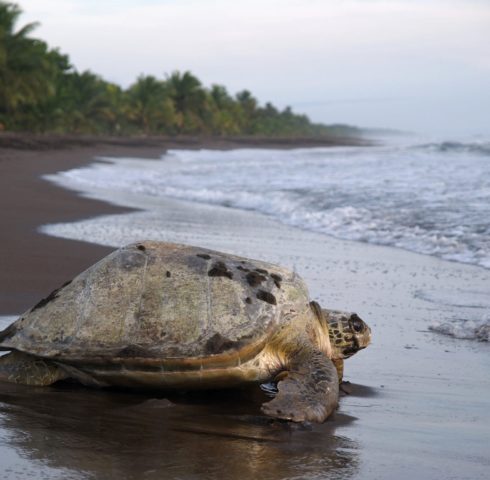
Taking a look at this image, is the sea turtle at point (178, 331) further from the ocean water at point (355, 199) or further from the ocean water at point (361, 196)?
the ocean water at point (361, 196)

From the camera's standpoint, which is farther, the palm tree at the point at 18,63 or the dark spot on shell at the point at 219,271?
the palm tree at the point at 18,63

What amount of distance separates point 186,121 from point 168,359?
66267 mm

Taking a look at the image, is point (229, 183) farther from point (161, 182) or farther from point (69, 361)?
point (69, 361)

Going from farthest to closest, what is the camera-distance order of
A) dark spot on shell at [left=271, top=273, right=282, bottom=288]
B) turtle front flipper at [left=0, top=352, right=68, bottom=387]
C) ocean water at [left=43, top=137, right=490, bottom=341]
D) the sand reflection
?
ocean water at [left=43, top=137, right=490, bottom=341] → dark spot on shell at [left=271, top=273, right=282, bottom=288] → turtle front flipper at [left=0, top=352, right=68, bottom=387] → the sand reflection

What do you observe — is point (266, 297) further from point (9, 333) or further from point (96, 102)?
point (96, 102)

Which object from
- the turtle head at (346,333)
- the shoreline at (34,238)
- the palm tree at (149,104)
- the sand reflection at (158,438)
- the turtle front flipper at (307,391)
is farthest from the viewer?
the palm tree at (149,104)

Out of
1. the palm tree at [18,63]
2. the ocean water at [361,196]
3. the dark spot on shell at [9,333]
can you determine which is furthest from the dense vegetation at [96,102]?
the dark spot on shell at [9,333]

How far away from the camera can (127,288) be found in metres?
3.90

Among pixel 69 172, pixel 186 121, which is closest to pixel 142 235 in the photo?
pixel 69 172

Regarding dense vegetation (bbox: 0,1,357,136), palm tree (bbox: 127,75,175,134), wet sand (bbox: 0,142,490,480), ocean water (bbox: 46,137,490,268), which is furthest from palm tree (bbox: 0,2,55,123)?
wet sand (bbox: 0,142,490,480)

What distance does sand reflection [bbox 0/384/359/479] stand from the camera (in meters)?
2.83

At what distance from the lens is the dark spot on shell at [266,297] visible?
394 cm

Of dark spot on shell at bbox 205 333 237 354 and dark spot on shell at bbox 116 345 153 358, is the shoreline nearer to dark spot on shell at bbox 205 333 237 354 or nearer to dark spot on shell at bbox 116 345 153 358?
dark spot on shell at bbox 116 345 153 358

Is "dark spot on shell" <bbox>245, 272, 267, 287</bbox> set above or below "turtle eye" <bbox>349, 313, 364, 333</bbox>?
above
